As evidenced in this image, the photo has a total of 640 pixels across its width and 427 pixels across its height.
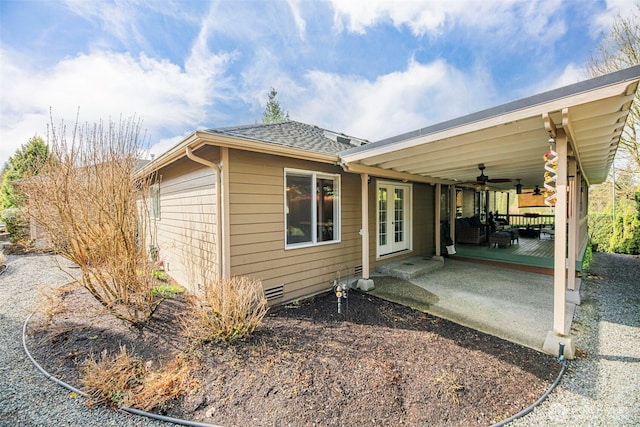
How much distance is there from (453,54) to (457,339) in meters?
10.2

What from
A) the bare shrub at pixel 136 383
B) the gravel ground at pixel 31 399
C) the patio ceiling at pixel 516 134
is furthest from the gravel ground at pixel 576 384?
the patio ceiling at pixel 516 134

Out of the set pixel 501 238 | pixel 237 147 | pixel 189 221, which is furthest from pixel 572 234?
pixel 189 221

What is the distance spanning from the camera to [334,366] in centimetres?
281

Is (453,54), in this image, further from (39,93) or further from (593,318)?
(39,93)

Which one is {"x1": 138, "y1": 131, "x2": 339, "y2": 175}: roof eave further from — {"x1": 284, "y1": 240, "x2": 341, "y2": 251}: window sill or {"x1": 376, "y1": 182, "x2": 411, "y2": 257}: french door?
{"x1": 376, "y1": 182, "x2": 411, "y2": 257}: french door

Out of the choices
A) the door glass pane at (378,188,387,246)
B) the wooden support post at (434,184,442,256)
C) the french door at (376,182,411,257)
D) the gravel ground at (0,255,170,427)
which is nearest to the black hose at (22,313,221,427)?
the gravel ground at (0,255,170,427)

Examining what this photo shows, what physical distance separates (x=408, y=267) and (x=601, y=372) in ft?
12.5

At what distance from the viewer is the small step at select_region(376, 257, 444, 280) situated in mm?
6130

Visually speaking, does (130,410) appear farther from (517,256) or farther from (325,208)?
(517,256)

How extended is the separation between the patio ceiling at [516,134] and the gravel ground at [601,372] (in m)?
2.60

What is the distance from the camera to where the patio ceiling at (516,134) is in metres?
2.41

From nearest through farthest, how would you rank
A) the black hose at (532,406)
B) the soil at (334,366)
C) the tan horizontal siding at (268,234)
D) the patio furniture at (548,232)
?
1. the black hose at (532,406)
2. the soil at (334,366)
3. the tan horizontal siding at (268,234)
4. the patio furniture at (548,232)

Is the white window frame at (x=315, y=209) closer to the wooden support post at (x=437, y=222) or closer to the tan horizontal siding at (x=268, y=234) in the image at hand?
the tan horizontal siding at (x=268, y=234)

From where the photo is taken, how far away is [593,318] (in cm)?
411
